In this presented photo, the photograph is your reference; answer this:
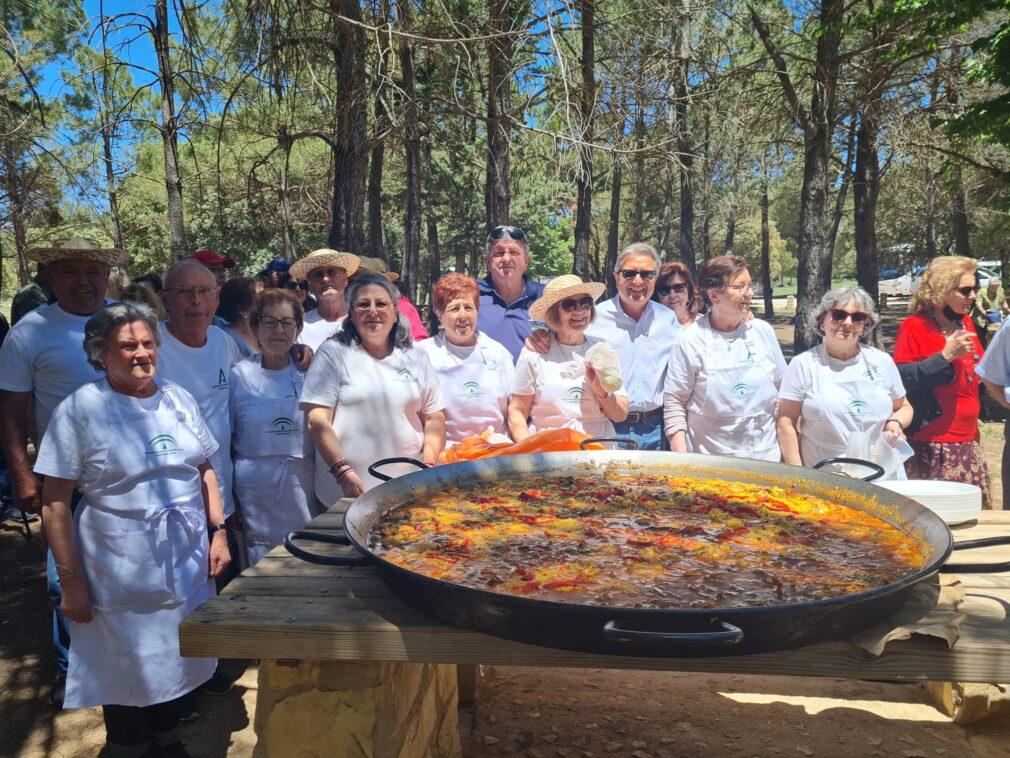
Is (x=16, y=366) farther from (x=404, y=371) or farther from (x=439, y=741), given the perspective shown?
(x=439, y=741)

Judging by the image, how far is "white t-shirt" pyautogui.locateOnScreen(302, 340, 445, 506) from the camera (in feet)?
11.8

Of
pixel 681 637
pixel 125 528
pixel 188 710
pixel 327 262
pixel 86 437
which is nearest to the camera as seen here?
pixel 681 637

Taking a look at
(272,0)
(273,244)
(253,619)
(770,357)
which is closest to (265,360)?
(253,619)

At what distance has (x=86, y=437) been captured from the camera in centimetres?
281

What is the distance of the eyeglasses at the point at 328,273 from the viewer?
5.27 meters

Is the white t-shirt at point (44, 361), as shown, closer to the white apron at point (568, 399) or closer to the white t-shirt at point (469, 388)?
the white t-shirt at point (469, 388)

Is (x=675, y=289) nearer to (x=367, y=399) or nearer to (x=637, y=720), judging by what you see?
(x=367, y=399)

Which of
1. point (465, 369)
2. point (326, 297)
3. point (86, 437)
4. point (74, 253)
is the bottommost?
point (86, 437)

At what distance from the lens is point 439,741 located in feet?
9.74

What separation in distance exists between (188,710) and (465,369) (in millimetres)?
2119

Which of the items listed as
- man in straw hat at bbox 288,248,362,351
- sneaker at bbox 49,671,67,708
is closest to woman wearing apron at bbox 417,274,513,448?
man in straw hat at bbox 288,248,362,351

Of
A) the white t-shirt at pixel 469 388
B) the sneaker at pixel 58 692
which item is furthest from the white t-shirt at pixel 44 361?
the white t-shirt at pixel 469 388

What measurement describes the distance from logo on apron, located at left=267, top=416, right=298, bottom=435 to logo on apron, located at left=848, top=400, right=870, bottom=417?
281cm

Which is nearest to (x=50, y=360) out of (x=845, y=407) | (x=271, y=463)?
(x=271, y=463)
